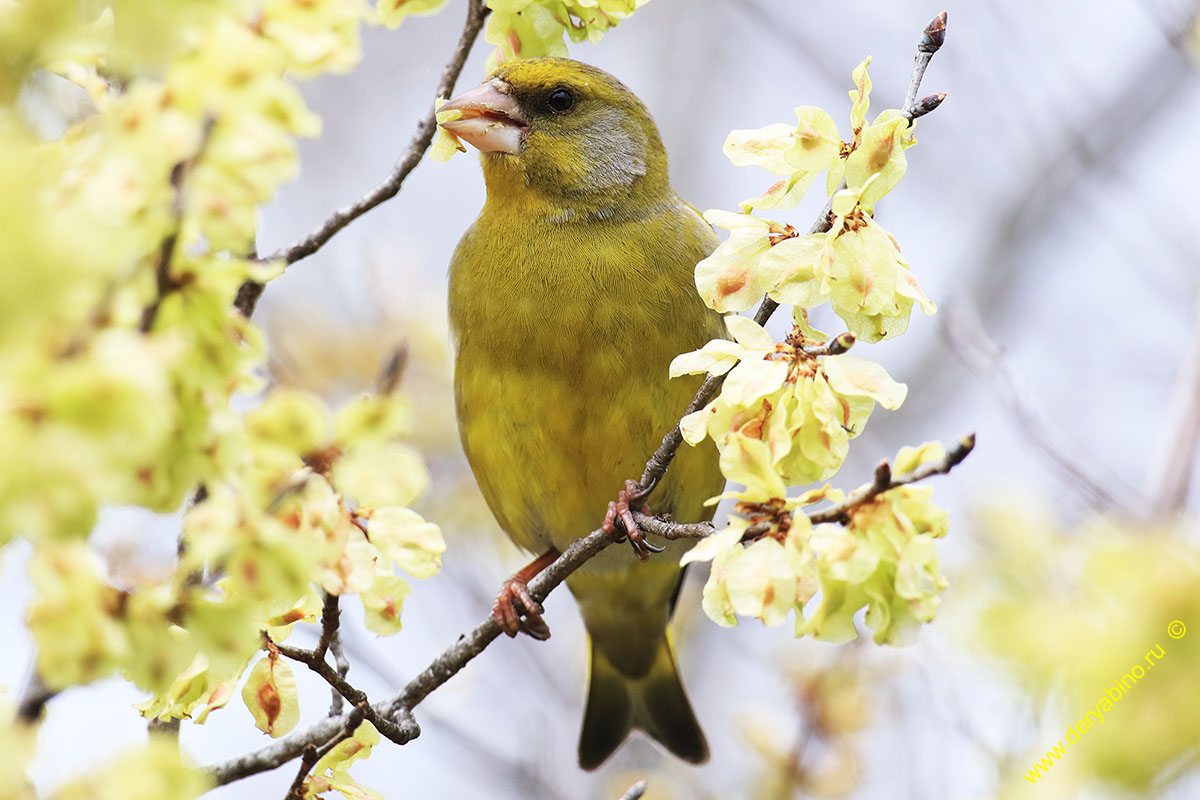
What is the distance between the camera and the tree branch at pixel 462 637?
2053 millimetres

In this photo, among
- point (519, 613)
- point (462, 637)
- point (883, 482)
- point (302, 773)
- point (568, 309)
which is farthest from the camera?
point (519, 613)

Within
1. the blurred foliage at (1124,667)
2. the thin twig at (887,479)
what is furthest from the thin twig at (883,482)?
the blurred foliage at (1124,667)

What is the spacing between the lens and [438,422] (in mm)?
5902

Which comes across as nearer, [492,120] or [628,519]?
[628,519]

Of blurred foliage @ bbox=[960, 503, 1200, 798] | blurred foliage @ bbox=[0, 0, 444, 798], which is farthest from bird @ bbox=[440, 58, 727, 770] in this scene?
Result: blurred foliage @ bbox=[0, 0, 444, 798]

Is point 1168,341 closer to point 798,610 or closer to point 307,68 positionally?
point 798,610

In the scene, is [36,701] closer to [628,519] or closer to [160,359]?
[160,359]

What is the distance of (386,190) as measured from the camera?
7.96 feet

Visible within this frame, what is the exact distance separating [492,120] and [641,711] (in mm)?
2254

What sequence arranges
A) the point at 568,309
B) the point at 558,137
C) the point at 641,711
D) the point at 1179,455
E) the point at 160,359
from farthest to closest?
the point at 641,711 → the point at 558,137 → the point at 568,309 → the point at 1179,455 → the point at 160,359

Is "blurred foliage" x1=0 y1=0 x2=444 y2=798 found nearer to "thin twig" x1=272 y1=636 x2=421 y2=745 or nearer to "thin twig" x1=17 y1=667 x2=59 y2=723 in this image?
"thin twig" x1=17 y1=667 x2=59 y2=723

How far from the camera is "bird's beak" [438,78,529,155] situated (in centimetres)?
351

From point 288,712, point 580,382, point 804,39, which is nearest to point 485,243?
point 580,382

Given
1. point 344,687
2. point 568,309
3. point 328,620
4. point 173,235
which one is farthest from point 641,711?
point 173,235
